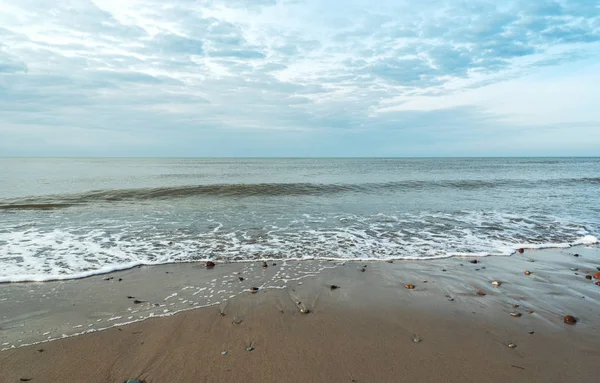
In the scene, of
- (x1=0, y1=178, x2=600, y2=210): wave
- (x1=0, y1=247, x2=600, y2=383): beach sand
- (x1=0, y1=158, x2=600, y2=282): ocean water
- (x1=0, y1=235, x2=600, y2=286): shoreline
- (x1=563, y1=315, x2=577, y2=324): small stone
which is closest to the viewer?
(x1=0, y1=247, x2=600, y2=383): beach sand

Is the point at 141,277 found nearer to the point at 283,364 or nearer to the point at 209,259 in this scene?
the point at 209,259

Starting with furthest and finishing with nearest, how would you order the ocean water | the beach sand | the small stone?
the ocean water, the small stone, the beach sand

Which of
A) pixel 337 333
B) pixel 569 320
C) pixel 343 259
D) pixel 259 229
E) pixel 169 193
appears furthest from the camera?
pixel 169 193

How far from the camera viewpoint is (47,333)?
155 inches

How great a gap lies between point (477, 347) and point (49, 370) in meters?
4.58

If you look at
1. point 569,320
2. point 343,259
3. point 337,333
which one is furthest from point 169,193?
point 569,320

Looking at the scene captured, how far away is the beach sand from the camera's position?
322 centimetres

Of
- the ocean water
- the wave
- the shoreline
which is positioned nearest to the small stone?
the shoreline

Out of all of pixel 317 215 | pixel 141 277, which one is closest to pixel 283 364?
pixel 141 277

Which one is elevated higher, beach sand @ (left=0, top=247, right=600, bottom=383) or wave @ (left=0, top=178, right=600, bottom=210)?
wave @ (left=0, top=178, right=600, bottom=210)

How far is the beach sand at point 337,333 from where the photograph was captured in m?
3.22

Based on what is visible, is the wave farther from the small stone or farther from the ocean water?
the small stone

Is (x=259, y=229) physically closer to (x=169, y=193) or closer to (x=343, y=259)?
(x=343, y=259)

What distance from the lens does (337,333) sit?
394 cm
